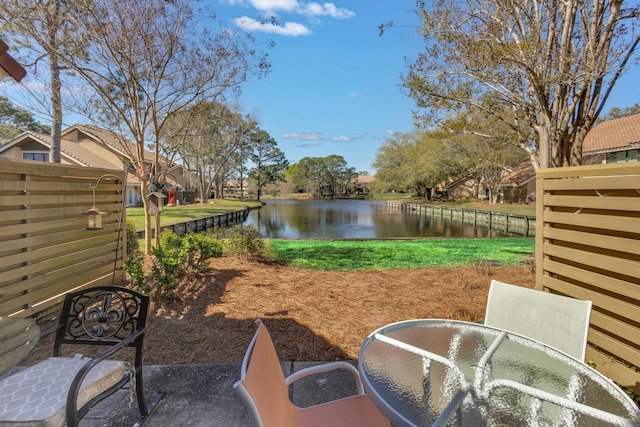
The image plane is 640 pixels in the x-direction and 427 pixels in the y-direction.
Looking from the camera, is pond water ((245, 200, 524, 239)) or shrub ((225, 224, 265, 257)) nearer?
shrub ((225, 224, 265, 257))

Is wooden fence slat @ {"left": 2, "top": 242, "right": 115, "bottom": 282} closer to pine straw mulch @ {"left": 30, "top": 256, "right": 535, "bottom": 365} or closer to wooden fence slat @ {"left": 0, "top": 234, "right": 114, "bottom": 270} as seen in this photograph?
wooden fence slat @ {"left": 0, "top": 234, "right": 114, "bottom": 270}

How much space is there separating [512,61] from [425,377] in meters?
4.11

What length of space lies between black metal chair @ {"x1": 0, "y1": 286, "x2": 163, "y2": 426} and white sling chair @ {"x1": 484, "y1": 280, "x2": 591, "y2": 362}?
221cm

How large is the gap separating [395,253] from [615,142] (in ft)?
48.4

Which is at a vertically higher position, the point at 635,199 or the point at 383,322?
the point at 635,199

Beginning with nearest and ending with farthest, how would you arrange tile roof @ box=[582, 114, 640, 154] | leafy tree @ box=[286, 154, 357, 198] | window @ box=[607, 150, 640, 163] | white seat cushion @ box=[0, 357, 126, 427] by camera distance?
1. white seat cushion @ box=[0, 357, 126, 427]
2. tile roof @ box=[582, 114, 640, 154]
3. window @ box=[607, 150, 640, 163]
4. leafy tree @ box=[286, 154, 357, 198]

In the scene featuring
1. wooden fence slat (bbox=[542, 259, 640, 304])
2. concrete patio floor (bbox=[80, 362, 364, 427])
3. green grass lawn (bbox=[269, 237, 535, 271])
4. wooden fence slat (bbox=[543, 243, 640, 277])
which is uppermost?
wooden fence slat (bbox=[543, 243, 640, 277])

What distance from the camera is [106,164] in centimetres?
2034

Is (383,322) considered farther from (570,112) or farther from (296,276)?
(570,112)

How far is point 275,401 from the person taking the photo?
3.61 ft

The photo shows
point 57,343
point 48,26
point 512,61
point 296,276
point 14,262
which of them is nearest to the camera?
point 57,343

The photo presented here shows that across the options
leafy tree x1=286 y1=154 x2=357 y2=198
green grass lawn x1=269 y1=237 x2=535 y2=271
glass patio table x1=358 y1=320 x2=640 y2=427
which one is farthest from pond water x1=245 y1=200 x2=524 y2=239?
leafy tree x1=286 y1=154 x2=357 y2=198

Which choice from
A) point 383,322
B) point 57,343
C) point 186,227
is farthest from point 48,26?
point 186,227

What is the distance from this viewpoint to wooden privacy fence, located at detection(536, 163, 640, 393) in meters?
1.93
